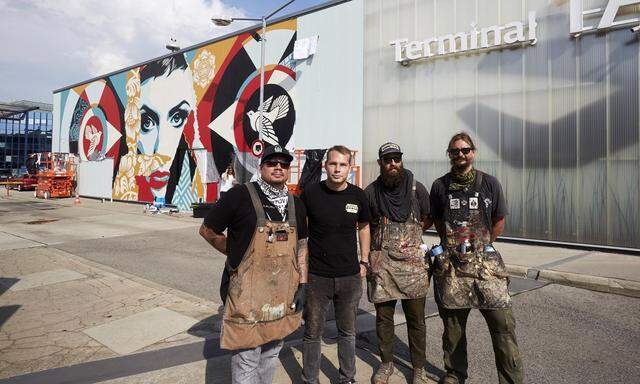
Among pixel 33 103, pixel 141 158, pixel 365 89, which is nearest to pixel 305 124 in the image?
pixel 365 89

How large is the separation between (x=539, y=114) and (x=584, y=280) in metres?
5.45

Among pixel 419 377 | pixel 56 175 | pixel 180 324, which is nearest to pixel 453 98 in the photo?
pixel 180 324

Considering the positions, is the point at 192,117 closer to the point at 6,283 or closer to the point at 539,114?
the point at 6,283

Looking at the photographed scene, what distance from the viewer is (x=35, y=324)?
195 inches

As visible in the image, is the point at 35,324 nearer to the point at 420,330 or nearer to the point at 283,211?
the point at 283,211

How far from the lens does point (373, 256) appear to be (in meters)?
3.60

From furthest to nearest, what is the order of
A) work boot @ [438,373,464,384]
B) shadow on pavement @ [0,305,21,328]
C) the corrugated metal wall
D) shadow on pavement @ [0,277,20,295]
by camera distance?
the corrugated metal wall
shadow on pavement @ [0,277,20,295]
shadow on pavement @ [0,305,21,328]
work boot @ [438,373,464,384]

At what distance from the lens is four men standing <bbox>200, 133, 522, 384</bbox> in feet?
9.04

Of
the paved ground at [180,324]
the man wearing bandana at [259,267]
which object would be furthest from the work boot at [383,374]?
the man wearing bandana at [259,267]

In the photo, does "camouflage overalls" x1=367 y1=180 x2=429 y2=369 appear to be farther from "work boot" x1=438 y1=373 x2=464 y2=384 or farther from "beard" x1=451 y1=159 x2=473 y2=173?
"beard" x1=451 y1=159 x2=473 y2=173

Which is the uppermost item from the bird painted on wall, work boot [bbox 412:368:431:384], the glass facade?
the glass facade

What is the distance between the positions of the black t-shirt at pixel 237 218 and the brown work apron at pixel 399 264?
114 cm

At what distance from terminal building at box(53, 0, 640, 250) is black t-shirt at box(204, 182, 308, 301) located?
10.2m

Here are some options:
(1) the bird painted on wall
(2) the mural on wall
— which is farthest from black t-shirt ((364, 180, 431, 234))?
(1) the bird painted on wall
